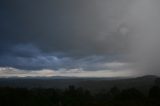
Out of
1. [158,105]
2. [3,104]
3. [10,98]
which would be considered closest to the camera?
[158,105]

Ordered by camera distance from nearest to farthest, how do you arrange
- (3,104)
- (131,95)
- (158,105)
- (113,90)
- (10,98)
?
(158,105) → (3,104) → (10,98) → (131,95) → (113,90)

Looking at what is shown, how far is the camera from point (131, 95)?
81125 millimetres

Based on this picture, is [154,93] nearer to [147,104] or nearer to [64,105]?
[147,104]

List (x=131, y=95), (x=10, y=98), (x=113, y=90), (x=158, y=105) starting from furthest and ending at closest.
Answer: (x=113, y=90) < (x=131, y=95) < (x=10, y=98) < (x=158, y=105)

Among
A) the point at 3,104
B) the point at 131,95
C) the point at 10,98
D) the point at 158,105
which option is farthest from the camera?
the point at 131,95

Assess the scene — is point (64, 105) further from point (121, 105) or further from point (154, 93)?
point (154, 93)

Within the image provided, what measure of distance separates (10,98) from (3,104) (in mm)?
5018

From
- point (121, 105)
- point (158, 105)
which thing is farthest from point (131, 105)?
point (158, 105)

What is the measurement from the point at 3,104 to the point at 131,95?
39332 mm

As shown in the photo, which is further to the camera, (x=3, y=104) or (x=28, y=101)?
(x=28, y=101)

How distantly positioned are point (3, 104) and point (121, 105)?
2862 cm

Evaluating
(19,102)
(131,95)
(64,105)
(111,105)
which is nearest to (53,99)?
(64,105)

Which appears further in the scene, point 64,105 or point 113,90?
point 113,90

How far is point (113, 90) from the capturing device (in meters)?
128
